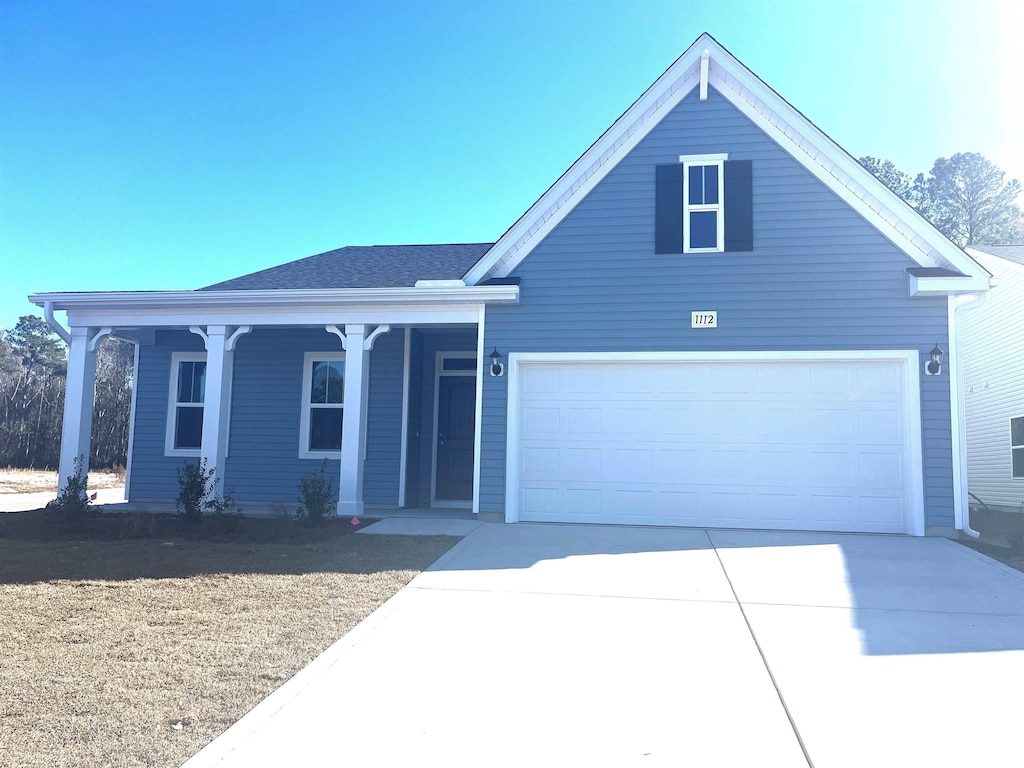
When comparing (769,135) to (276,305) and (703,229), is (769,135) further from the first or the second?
(276,305)

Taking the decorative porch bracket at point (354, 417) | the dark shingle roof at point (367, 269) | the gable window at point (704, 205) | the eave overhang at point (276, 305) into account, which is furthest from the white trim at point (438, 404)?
the gable window at point (704, 205)

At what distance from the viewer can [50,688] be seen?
11.3ft

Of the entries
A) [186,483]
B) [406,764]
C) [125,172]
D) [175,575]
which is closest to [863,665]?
[406,764]

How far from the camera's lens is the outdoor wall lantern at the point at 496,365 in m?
9.40

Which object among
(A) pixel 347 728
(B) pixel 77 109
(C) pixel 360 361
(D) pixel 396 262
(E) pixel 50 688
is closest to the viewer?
(A) pixel 347 728

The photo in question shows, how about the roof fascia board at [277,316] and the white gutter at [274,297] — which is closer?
the white gutter at [274,297]

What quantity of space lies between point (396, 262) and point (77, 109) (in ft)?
24.4

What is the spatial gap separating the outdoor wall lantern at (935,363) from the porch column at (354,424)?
7349 mm

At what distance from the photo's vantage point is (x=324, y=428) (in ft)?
37.8

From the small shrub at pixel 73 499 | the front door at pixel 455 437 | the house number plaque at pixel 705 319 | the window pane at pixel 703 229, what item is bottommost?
the small shrub at pixel 73 499

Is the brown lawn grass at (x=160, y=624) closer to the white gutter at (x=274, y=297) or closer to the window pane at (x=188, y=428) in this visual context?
the white gutter at (x=274, y=297)

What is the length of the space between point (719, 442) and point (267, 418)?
7.31 metres

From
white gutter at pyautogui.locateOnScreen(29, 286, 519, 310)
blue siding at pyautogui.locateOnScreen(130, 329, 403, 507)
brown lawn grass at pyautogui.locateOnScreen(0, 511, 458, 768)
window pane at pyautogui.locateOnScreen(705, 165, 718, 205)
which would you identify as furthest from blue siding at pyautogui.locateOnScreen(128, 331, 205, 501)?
window pane at pyautogui.locateOnScreen(705, 165, 718, 205)

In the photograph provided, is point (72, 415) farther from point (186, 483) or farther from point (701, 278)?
point (701, 278)
